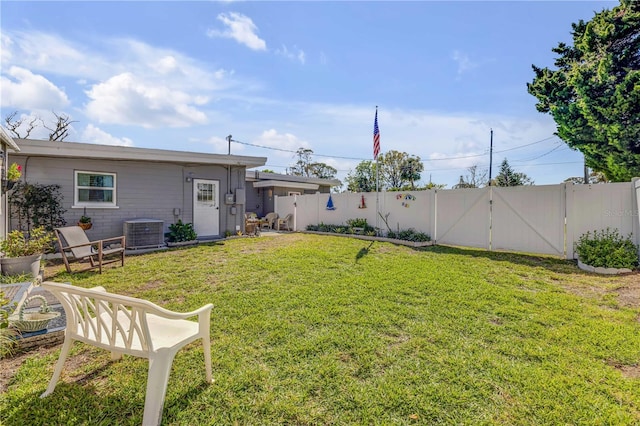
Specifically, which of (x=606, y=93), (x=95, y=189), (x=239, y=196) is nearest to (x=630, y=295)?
(x=606, y=93)

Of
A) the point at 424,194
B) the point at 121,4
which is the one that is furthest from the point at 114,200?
the point at 424,194

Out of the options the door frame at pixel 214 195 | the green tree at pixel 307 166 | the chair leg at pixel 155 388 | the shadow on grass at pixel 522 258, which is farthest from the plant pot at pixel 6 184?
the green tree at pixel 307 166

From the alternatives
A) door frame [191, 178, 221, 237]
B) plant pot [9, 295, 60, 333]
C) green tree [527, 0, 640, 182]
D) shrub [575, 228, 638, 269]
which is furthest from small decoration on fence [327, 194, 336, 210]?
plant pot [9, 295, 60, 333]

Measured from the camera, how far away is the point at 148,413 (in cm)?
189

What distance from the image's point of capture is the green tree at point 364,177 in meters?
30.0

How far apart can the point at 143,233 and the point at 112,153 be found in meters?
2.31

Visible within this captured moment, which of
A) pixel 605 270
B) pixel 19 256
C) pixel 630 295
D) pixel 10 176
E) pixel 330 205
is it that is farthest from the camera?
pixel 330 205

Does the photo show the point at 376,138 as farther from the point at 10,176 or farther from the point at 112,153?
the point at 10,176

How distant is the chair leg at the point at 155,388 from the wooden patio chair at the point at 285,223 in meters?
12.7

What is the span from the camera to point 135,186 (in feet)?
29.7

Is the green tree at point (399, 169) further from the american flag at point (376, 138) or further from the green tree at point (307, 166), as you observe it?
the american flag at point (376, 138)

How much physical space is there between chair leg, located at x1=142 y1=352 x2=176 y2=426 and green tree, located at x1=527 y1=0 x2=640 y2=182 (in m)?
10.1

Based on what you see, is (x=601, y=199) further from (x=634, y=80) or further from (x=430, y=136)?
(x=430, y=136)

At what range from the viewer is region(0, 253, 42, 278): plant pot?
5024 millimetres
